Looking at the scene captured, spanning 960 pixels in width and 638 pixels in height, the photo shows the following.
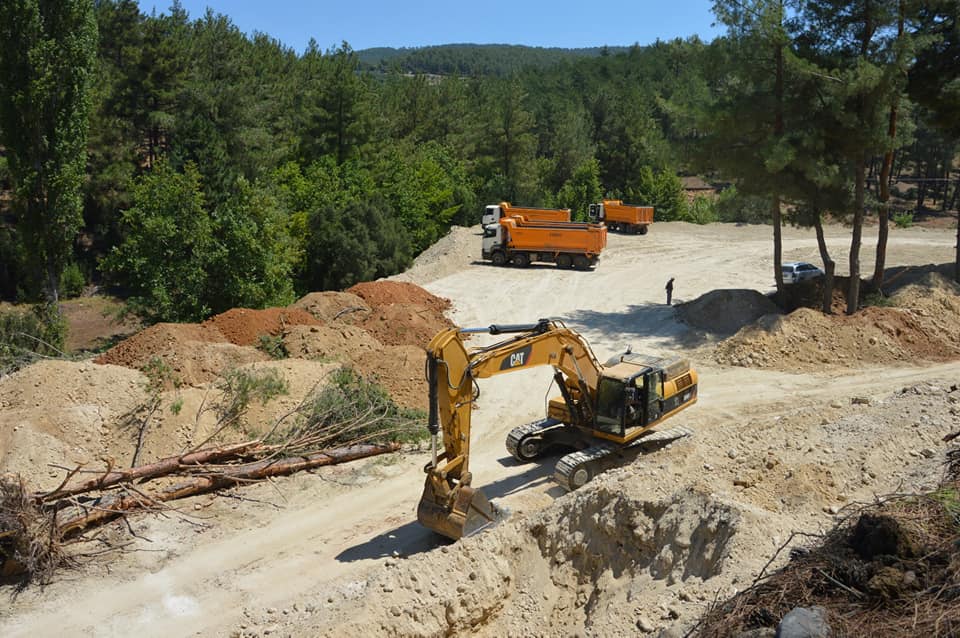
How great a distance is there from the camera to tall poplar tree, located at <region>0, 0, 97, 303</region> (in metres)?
23.5

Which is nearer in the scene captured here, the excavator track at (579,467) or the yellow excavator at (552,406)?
the yellow excavator at (552,406)

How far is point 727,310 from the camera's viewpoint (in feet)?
80.0

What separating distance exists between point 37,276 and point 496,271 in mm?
16999

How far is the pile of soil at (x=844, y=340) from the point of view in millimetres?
20656

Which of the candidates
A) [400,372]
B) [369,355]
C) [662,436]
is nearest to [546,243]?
[369,355]

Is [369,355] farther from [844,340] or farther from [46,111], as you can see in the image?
[46,111]

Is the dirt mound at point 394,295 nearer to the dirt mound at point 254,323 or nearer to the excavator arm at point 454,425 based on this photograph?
the dirt mound at point 254,323

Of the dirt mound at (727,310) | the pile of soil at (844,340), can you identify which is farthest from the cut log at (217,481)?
the dirt mound at (727,310)

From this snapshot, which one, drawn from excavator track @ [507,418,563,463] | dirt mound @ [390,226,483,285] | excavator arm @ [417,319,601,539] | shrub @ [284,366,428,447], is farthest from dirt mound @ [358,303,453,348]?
excavator arm @ [417,319,601,539]

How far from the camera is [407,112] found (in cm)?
5925

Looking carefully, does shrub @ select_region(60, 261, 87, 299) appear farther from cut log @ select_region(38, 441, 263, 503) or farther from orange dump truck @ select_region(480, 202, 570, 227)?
cut log @ select_region(38, 441, 263, 503)

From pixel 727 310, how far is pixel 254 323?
14.3 meters

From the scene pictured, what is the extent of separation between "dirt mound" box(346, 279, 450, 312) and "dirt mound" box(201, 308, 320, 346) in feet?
9.67

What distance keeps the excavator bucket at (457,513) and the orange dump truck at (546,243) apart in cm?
2303
